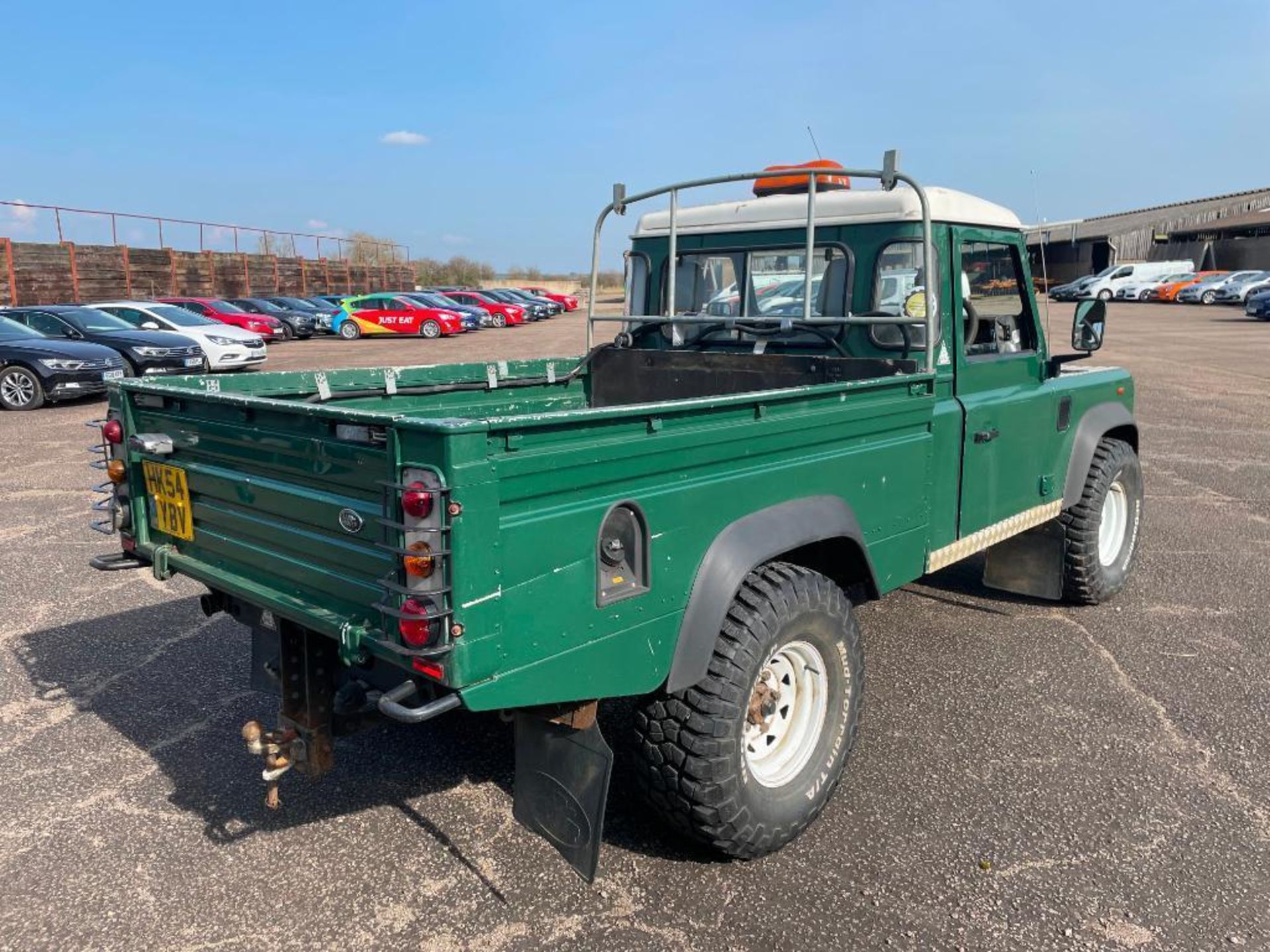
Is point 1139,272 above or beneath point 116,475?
above

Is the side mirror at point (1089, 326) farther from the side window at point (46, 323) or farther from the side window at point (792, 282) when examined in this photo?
the side window at point (46, 323)

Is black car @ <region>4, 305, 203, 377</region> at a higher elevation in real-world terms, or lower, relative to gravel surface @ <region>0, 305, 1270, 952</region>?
higher

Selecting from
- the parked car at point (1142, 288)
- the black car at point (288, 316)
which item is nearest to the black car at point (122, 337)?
the black car at point (288, 316)

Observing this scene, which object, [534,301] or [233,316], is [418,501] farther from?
[534,301]

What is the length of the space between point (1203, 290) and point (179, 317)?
1500 inches

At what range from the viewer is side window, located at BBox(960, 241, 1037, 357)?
4.21 meters

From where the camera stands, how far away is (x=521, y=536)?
7.43ft

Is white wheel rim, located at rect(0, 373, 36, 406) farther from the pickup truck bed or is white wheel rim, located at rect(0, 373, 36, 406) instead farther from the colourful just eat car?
the colourful just eat car

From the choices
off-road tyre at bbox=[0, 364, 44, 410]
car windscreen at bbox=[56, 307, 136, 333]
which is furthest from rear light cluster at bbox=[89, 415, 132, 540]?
car windscreen at bbox=[56, 307, 136, 333]

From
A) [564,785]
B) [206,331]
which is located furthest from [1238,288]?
[564,785]

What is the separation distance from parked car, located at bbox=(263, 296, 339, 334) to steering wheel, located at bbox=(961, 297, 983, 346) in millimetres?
27877

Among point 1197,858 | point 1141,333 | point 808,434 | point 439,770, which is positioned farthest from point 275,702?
point 1141,333

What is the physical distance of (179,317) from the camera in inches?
734

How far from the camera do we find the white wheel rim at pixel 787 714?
308 centimetres
